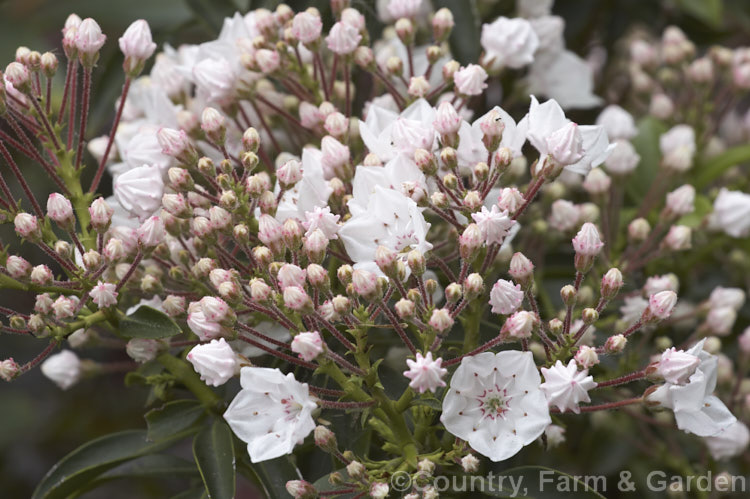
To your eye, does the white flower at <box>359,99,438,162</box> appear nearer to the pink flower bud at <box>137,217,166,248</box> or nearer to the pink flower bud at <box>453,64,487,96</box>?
the pink flower bud at <box>453,64,487,96</box>

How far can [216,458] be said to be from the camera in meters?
1.11

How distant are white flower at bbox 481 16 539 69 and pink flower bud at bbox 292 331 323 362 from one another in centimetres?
65

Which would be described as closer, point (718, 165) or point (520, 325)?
point (520, 325)

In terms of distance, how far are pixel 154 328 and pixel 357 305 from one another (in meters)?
0.25

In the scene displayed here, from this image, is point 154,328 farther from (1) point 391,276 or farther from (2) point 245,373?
(1) point 391,276

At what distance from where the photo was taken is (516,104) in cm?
173

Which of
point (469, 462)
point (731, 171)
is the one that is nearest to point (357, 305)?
point (469, 462)

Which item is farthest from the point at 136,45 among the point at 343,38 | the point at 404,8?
the point at 404,8

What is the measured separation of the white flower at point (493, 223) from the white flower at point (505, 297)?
2.1 inches

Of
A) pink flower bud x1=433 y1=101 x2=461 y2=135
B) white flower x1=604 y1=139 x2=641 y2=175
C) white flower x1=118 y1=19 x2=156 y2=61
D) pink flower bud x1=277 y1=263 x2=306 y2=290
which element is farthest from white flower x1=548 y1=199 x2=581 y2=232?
white flower x1=118 y1=19 x2=156 y2=61

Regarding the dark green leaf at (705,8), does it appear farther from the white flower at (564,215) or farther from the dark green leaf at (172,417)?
the dark green leaf at (172,417)

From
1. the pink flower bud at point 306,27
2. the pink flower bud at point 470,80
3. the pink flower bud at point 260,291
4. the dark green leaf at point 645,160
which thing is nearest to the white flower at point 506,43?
the pink flower bud at point 470,80

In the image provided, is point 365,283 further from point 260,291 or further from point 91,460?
point 91,460

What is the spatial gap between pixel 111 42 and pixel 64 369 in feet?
2.94
